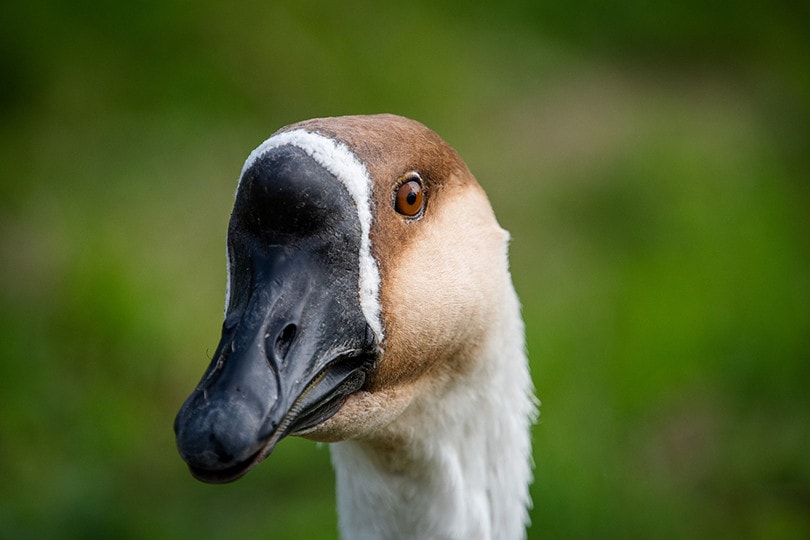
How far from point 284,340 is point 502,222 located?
Answer: 483 centimetres

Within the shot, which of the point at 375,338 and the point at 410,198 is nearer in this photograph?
the point at 375,338

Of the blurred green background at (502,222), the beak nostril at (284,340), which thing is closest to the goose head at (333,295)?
the beak nostril at (284,340)

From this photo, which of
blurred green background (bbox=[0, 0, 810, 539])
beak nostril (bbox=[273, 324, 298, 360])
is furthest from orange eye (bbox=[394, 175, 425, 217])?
blurred green background (bbox=[0, 0, 810, 539])

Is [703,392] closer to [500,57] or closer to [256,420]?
[500,57]

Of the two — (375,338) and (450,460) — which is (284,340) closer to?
(375,338)

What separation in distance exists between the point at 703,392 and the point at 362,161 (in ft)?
13.1

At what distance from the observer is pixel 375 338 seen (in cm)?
218

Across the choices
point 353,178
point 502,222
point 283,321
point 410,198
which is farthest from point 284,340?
point 502,222

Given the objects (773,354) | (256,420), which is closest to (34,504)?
(256,420)

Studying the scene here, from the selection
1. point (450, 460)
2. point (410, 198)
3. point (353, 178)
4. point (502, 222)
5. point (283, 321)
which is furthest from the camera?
point (502, 222)

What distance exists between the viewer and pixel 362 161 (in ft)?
7.22

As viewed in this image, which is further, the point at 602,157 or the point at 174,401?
the point at 602,157

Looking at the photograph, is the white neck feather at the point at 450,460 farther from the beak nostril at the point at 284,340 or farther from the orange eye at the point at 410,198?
the beak nostril at the point at 284,340

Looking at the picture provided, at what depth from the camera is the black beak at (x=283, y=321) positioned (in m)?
1.88
